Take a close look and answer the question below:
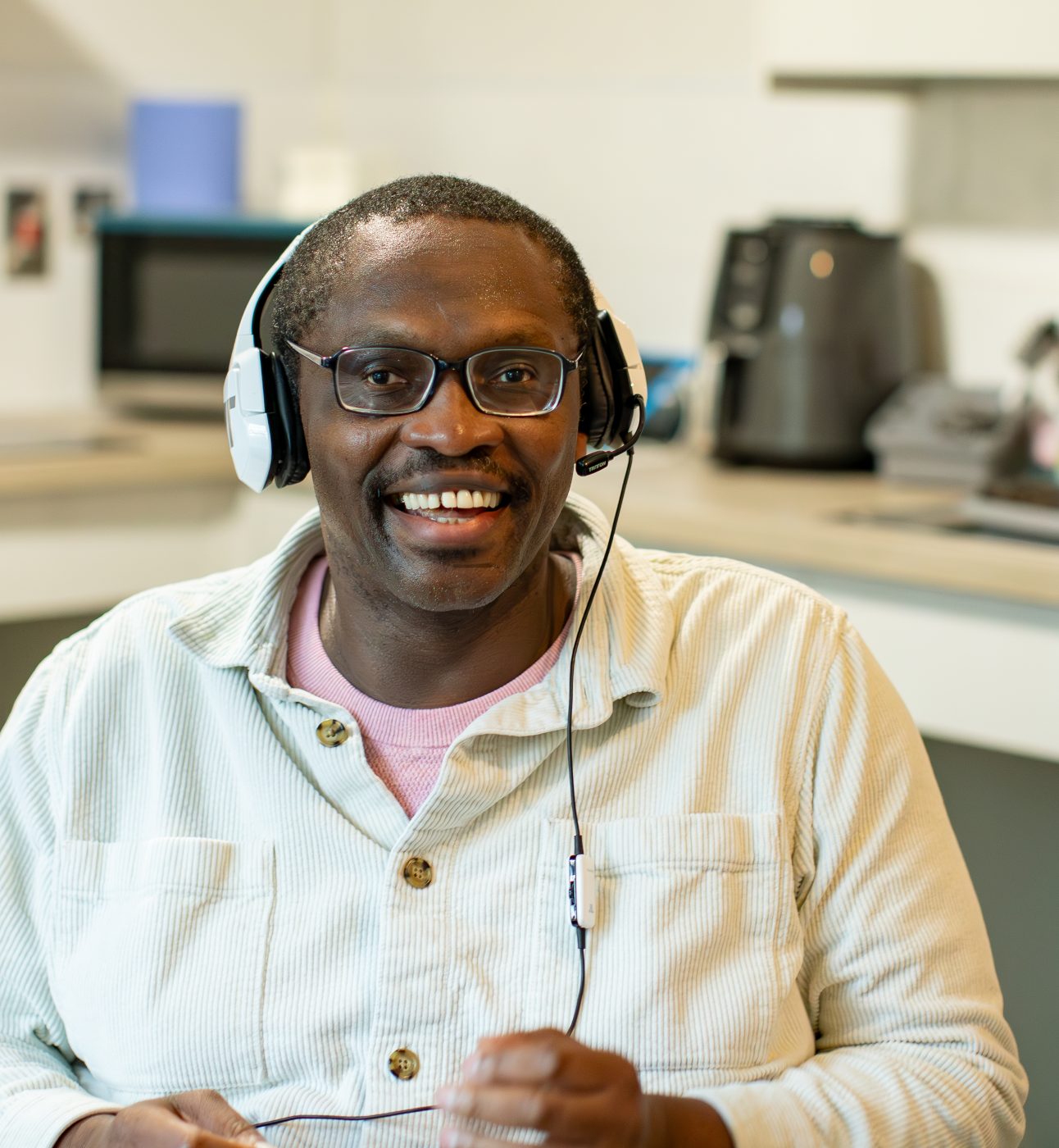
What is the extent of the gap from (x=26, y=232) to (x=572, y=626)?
79.9 inches

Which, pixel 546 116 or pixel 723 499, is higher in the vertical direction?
pixel 546 116

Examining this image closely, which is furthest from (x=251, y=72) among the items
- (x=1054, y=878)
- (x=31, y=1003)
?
(x=31, y=1003)

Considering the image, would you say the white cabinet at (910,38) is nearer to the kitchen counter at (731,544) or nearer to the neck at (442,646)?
the kitchen counter at (731,544)

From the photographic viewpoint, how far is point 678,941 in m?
1.03

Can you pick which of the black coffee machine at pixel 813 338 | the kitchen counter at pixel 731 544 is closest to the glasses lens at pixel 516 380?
the kitchen counter at pixel 731 544

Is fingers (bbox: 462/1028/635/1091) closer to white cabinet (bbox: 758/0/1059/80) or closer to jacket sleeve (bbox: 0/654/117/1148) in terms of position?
jacket sleeve (bbox: 0/654/117/1148)

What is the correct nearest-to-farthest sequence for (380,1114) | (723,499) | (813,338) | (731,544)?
(380,1114), (731,544), (723,499), (813,338)

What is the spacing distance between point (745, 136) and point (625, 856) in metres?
1.93

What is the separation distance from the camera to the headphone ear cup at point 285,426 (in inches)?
43.8

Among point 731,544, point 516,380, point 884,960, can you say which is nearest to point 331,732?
point 516,380

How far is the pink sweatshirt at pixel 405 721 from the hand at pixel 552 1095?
0.25m

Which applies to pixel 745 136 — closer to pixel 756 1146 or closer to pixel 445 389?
pixel 445 389

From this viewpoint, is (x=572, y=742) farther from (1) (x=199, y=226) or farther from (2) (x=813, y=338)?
(1) (x=199, y=226)

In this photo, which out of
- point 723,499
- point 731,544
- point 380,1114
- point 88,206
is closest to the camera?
point 380,1114
